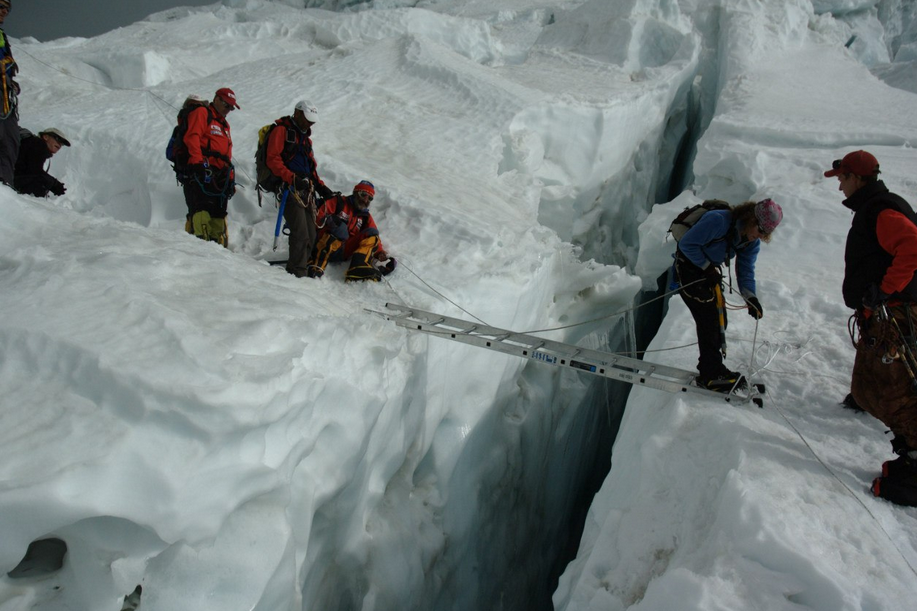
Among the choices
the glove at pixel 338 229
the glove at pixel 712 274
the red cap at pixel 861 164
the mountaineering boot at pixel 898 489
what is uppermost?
the red cap at pixel 861 164

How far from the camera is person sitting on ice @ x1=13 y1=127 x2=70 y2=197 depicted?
4.24 m

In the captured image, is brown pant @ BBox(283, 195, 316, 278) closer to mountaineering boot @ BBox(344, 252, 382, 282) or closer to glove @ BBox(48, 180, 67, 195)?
mountaineering boot @ BBox(344, 252, 382, 282)

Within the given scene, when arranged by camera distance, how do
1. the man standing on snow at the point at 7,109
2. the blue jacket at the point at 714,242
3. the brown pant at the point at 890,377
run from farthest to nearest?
the man standing on snow at the point at 7,109 → the blue jacket at the point at 714,242 → the brown pant at the point at 890,377

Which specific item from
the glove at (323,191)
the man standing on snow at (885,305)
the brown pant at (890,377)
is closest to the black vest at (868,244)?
the man standing on snow at (885,305)

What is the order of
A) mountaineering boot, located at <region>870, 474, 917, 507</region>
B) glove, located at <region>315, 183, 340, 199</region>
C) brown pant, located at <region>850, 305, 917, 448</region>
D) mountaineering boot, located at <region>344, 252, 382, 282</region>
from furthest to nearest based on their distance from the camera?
1. glove, located at <region>315, 183, 340, 199</region>
2. mountaineering boot, located at <region>344, 252, 382, 282</region>
3. brown pant, located at <region>850, 305, 917, 448</region>
4. mountaineering boot, located at <region>870, 474, 917, 507</region>

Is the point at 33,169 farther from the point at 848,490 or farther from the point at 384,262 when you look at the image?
the point at 848,490

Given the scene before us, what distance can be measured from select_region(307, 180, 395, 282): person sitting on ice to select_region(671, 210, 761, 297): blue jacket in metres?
1.97

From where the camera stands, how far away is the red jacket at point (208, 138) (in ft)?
12.4

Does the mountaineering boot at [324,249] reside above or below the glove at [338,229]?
below

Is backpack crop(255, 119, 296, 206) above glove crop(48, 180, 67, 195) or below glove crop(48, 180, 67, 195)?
above

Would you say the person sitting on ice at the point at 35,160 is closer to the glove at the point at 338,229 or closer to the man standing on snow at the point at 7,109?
the man standing on snow at the point at 7,109

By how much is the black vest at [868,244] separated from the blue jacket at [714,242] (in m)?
0.46

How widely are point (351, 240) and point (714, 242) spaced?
233 centimetres

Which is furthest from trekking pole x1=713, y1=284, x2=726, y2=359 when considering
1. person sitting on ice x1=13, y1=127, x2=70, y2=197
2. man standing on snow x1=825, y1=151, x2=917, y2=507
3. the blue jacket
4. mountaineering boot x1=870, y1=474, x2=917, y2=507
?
person sitting on ice x1=13, y1=127, x2=70, y2=197
